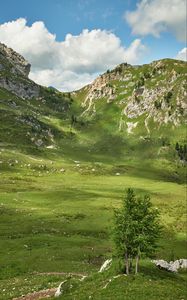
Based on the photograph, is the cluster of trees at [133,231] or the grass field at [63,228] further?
the grass field at [63,228]

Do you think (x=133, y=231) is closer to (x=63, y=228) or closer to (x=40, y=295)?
(x=40, y=295)

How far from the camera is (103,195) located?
507 feet

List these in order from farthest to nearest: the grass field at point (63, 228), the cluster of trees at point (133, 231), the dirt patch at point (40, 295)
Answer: the grass field at point (63, 228) → the cluster of trees at point (133, 231) → the dirt patch at point (40, 295)

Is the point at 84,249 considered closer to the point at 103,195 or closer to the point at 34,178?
the point at 103,195

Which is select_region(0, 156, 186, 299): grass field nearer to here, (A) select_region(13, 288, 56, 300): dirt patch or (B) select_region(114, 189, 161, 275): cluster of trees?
(A) select_region(13, 288, 56, 300): dirt patch

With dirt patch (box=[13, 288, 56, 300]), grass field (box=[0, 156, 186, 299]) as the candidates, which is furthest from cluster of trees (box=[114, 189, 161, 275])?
dirt patch (box=[13, 288, 56, 300])

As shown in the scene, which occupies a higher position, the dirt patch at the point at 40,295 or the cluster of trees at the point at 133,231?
the cluster of trees at the point at 133,231

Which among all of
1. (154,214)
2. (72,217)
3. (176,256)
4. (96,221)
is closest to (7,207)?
(72,217)

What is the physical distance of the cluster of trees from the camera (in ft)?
149

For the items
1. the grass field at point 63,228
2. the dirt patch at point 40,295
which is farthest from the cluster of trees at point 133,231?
the dirt patch at point 40,295

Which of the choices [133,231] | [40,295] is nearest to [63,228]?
[133,231]

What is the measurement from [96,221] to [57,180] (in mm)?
89938

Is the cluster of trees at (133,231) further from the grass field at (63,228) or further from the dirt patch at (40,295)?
the dirt patch at (40,295)

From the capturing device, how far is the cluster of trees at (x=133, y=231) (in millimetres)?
45375
